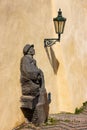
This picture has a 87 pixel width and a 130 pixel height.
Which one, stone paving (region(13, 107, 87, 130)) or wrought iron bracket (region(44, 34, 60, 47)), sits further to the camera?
wrought iron bracket (region(44, 34, 60, 47))

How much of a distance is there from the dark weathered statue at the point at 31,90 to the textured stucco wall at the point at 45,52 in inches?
4.7

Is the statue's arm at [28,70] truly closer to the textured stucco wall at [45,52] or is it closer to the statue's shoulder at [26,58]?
the statue's shoulder at [26,58]

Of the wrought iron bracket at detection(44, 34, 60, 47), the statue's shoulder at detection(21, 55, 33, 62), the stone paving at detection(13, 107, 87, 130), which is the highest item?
the wrought iron bracket at detection(44, 34, 60, 47)

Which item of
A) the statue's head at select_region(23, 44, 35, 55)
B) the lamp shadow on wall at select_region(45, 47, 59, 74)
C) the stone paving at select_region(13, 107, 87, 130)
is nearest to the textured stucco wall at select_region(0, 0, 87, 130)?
the lamp shadow on wall at select_region(45, 47, 59, 74)

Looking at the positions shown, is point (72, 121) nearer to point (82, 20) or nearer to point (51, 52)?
point (51, 52)

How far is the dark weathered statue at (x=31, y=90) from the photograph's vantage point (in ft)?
22.7

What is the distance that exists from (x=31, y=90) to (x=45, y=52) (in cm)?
149

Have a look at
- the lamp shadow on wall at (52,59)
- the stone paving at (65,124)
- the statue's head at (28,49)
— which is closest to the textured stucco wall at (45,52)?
the lamp shadow on wall at (52,59)

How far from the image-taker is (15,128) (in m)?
6.80

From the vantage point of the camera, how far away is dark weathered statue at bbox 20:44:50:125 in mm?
6918

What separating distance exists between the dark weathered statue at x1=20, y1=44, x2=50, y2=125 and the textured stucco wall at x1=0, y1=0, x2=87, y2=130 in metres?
0.12

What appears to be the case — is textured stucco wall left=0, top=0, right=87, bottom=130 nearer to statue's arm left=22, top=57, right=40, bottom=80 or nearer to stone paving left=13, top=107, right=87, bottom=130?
statue's arm left=22, top=57, right=40, bottom=80

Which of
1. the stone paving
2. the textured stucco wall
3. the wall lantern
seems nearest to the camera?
the textured stucco wall

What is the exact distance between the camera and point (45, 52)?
26.9ft
